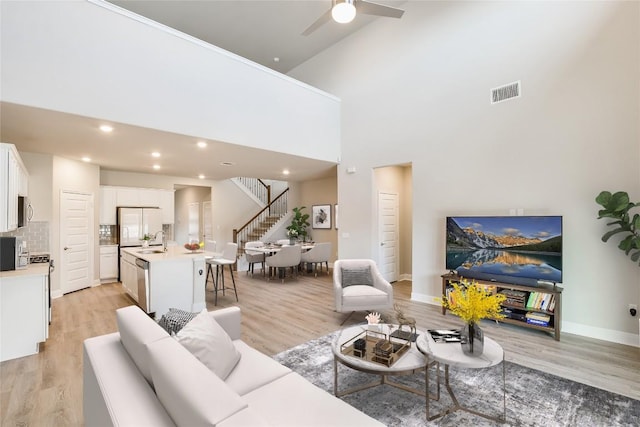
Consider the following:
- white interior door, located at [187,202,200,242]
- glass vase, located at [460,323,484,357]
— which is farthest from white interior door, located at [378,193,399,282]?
white interior door, located at [187,202,200,242]

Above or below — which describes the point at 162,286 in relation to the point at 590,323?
above

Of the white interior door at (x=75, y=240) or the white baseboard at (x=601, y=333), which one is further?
the white interior door at (x=75, y=240)

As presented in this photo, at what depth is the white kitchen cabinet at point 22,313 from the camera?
3.28 meters

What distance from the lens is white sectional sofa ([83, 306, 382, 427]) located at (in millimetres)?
1127

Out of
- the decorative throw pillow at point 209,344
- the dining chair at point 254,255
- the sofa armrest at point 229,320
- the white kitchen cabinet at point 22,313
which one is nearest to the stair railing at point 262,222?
the dining chair at point 254,255

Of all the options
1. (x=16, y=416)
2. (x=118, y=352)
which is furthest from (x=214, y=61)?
(x=16, y=416)

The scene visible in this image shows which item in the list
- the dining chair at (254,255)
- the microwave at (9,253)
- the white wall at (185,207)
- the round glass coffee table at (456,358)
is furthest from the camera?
the white wall at (185,207)

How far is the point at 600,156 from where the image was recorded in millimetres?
3760

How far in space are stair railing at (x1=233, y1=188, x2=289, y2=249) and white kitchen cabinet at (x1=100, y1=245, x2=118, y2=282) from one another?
3.22 metres

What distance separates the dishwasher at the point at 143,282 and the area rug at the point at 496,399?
269cm

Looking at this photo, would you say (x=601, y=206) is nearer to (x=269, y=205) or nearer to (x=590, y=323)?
(x=590, y=323)

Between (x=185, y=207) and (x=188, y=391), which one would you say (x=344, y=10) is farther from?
(x=185, y=207)

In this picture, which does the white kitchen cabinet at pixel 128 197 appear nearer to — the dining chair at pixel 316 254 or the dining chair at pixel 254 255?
the dining chair at pixel 254 255

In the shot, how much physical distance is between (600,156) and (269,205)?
882cm
